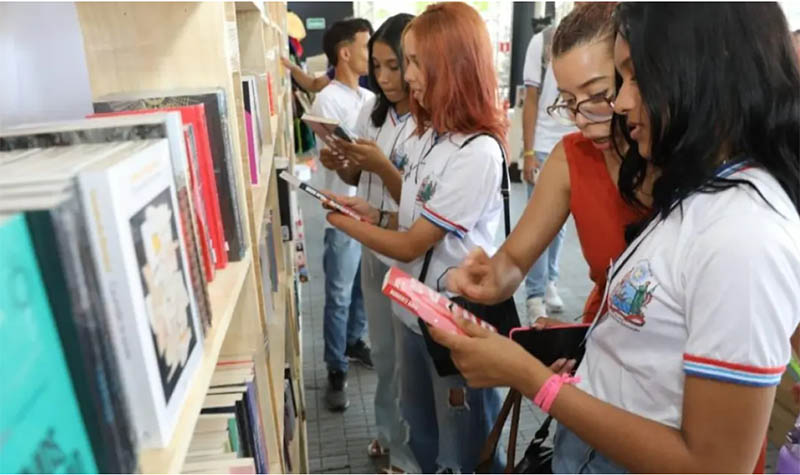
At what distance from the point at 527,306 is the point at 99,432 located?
299 centimetres

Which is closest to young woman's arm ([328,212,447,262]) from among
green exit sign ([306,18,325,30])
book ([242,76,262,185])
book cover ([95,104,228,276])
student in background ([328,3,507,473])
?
student in background ([328,3,507,473])

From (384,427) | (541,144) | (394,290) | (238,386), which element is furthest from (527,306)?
(238,386)

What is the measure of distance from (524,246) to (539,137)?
206 cm

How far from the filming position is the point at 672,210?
0.80 metres

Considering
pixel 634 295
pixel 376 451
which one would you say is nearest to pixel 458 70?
pixel 634 295

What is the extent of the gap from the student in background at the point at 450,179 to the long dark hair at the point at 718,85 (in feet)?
2.21

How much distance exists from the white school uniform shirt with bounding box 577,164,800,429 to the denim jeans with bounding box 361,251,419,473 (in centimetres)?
112

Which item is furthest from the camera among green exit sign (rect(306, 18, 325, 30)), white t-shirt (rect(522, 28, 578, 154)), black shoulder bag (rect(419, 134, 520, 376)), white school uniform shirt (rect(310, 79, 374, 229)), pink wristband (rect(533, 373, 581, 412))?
green exit sign (rect(306, 18, 325, 30))

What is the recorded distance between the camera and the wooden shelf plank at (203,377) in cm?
Answer: 46

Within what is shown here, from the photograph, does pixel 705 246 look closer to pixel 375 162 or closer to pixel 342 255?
pixel 375 162

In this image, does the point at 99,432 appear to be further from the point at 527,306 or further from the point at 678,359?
the point at 527,306

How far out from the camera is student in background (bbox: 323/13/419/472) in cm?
185

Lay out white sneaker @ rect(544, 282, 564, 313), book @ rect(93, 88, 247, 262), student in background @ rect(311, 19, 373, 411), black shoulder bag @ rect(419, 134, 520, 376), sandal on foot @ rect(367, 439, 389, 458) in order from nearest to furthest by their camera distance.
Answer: book @ rect(93, 88, 247, 262) < black shoulder bag @ rect(419, 134, 520, 376) < sandal on foot @ rect(367, 439, 389, 458) < student in background @ rect(311, 19, 373, 411) < white sneaker @ rect(544, 282, 564, 313)

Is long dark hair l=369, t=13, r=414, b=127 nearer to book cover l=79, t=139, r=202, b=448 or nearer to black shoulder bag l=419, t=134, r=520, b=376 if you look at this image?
black shoulder bag l=419, t=134, r=520, b=376
